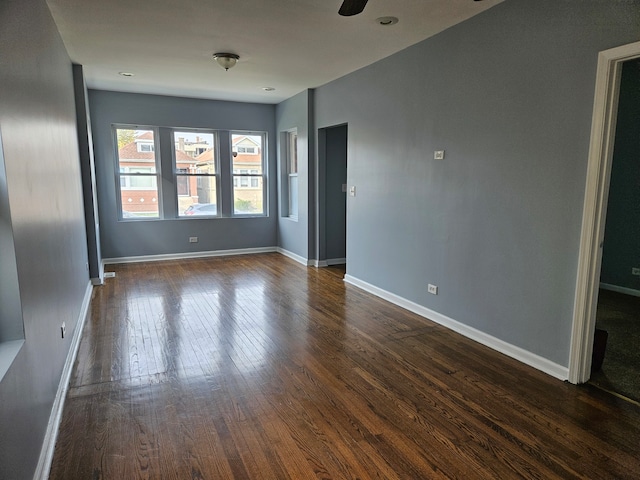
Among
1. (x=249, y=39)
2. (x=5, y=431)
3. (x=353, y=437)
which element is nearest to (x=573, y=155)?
(x=353, y=437)

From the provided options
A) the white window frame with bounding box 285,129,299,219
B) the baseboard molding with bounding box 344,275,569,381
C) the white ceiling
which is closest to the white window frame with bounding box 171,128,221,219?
the white window frame with bounding box 285,129,299,219

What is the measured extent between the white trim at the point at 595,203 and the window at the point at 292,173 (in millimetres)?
4976

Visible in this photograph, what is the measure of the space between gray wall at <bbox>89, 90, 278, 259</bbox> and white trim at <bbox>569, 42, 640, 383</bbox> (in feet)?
18.3

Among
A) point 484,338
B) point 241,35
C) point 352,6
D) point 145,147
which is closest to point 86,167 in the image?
point 145,147

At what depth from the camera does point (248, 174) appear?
7281 mm

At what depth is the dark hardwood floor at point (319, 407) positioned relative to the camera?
1913 millimetres

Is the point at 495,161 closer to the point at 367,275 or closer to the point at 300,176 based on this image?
the point at 367,275

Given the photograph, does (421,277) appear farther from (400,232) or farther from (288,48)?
(288,48)

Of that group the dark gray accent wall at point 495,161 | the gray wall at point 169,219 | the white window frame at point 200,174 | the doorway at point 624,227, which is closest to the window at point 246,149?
the gray wall at point 169,219

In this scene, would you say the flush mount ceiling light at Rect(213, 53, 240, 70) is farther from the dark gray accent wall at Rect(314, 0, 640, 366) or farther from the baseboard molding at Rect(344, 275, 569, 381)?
the baseboard molding at Rect(344, 275, 569, 381)

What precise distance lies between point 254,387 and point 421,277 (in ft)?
6.83

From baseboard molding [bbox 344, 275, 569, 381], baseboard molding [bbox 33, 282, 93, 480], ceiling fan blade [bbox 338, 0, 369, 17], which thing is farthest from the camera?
baseboard molding [bbox 344, 275, 569, 381]

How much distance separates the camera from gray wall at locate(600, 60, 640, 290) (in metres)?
4.40

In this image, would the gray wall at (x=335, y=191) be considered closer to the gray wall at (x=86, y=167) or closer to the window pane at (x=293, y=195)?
the window pane at (x=293, y=195)
